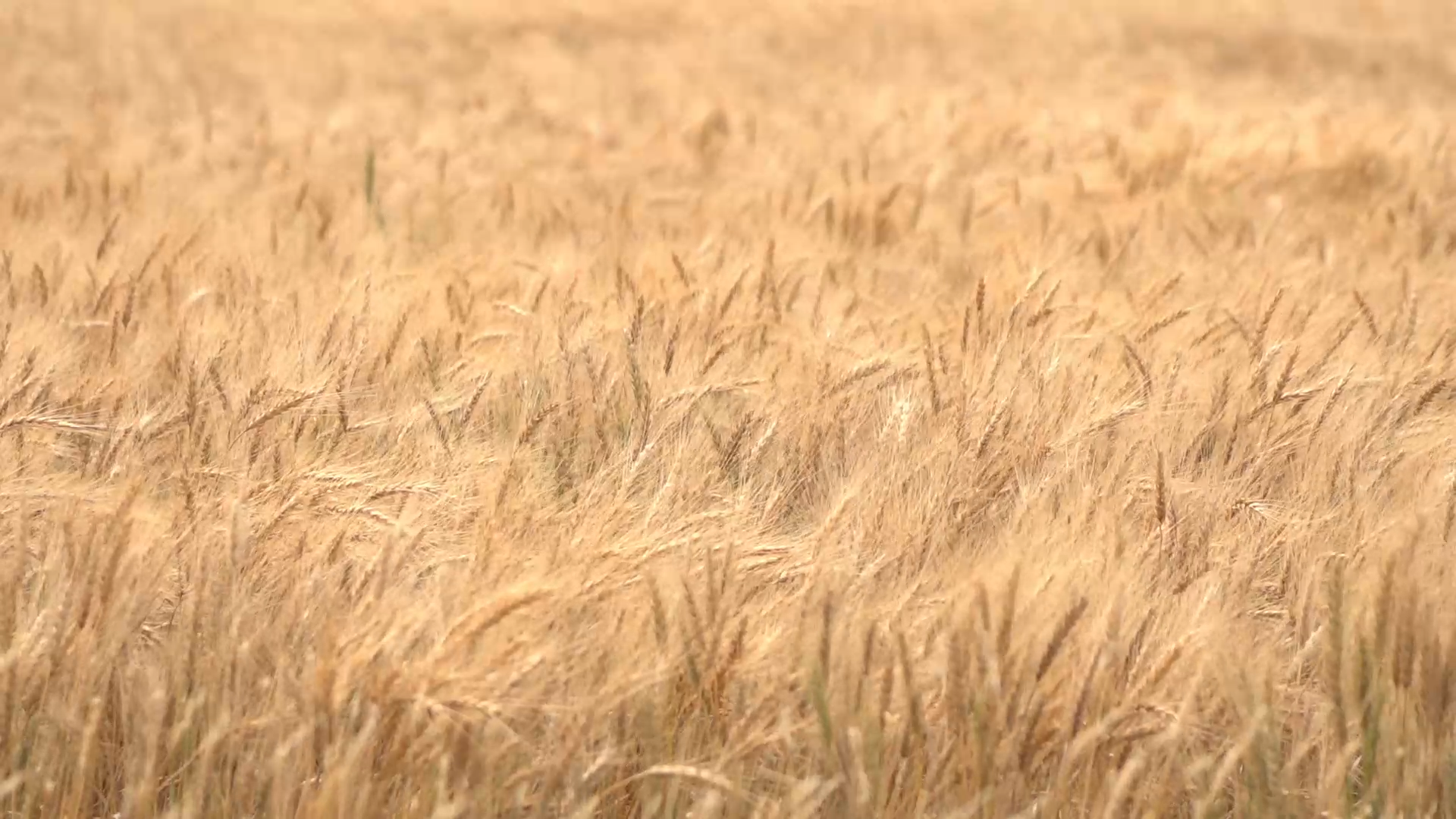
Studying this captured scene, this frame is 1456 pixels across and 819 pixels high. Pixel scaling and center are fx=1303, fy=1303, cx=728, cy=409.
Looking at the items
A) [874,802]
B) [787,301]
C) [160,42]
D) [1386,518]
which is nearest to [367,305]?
[787,301]

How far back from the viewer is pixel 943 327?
8.18 ft

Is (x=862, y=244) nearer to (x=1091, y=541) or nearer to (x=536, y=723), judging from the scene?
(x=1091, y=541)

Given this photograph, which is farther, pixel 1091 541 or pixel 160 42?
pixel 160 42

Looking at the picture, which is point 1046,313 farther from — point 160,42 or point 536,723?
point 160,42

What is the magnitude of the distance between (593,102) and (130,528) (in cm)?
561

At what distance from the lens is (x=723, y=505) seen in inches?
65.1

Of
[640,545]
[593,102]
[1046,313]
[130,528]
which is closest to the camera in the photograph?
[130,528]

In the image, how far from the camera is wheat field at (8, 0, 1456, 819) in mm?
1153

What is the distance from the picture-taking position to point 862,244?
11.2ft

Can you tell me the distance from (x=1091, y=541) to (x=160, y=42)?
8.34 metres

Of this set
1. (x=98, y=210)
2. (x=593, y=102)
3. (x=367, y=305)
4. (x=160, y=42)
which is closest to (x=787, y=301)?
(x=367, y=305)

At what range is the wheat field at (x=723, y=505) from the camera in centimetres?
115

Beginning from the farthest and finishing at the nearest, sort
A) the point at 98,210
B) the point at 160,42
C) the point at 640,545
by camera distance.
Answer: the point at 160,42
the point at 98,210
the point at 640,545

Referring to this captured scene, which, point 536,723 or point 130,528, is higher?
point 130,528
